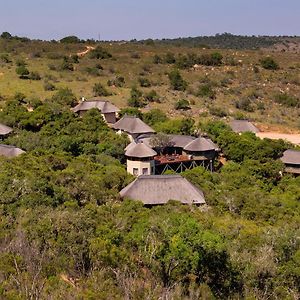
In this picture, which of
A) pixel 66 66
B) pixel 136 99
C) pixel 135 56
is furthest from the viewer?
pixel 135 56

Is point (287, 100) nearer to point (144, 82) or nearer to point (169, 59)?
point (144, 82)

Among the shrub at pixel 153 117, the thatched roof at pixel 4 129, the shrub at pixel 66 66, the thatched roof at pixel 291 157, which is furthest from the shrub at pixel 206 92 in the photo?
the thatched roof at pixel 4 129

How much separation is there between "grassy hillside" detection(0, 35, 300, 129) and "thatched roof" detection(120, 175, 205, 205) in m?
25.3

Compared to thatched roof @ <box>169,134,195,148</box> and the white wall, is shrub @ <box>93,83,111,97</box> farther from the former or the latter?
the white wall

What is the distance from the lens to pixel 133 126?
40.0m

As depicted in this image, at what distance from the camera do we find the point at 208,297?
1488 centimetres

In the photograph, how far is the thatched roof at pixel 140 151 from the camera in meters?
32.8

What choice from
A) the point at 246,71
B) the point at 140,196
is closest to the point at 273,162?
the point at 140,196

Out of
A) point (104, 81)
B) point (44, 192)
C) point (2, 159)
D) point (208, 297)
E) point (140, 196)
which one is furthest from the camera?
point (104, 81)

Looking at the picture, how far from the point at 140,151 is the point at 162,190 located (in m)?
6.74

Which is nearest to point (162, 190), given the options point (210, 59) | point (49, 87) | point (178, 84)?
point (49, 87)

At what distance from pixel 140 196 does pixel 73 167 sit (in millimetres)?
4489

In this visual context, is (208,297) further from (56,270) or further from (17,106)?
(17,106)

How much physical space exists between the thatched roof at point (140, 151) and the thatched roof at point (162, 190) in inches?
233
